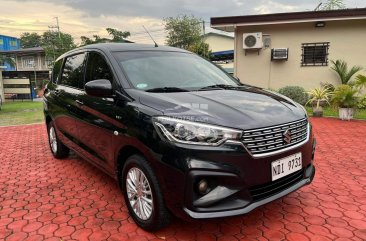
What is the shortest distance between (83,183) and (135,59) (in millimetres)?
1892

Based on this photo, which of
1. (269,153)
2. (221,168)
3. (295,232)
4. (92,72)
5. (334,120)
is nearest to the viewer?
(221,168)

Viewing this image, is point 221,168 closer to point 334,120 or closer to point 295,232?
point 295,232

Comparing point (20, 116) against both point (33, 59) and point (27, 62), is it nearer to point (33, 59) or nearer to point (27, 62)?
point (33, 59)

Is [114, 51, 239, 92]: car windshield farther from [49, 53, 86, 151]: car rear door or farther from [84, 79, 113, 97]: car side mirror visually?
[49, 53, 86, 151]: car rear door

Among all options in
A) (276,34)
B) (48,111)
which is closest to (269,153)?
(48,111)

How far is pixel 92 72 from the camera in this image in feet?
12.3

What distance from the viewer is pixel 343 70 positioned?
10914 millimetres

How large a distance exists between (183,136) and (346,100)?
7353 millimetres

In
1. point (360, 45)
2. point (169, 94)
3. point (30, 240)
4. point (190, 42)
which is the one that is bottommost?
point (30, 240)

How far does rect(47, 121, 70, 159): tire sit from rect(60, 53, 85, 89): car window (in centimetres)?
109

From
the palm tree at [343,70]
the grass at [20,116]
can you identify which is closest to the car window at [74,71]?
the grass at [20,116]

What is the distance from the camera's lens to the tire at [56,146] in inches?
208

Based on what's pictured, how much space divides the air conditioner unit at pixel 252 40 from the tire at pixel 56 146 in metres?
8.17

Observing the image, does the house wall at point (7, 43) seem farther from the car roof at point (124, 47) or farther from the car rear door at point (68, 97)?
the car roof at point (124, 47)
